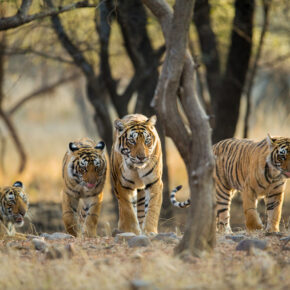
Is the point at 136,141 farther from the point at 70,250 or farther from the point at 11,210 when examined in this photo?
the point at 70,250

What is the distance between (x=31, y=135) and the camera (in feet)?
103

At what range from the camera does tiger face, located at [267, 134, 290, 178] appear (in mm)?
7508

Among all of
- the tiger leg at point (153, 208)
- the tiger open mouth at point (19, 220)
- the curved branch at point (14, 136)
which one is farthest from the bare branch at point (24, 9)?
the curved branch at point (14, 136)

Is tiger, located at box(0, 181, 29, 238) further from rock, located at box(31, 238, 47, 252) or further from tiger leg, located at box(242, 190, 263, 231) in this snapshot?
tiger leg, located at box(242, 190, 263, 231)

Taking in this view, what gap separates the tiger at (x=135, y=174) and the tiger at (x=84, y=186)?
0.25 metres

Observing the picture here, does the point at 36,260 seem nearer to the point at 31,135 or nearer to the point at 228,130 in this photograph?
the point at 228,130

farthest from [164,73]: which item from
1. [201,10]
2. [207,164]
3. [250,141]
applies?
[201,10]

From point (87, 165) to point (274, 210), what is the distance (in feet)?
7.33

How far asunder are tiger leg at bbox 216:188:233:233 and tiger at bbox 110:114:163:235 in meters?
1.22

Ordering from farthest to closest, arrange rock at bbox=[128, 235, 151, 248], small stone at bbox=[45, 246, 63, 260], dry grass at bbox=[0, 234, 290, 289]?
rock at bbox=[128, 235, 151, 248]
small stone at bbox=[45, 246, 63, 260]
dry grass at bbox=[0, 234, 290, 289]

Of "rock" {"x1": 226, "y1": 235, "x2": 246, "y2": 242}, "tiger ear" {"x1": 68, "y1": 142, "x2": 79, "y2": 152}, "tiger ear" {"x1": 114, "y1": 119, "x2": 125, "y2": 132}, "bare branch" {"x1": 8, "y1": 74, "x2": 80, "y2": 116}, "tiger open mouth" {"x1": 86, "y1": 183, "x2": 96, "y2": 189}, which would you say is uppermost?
"bare branch" {"x1": 8, "y1": 74, "x2": 80, "y2": 116}

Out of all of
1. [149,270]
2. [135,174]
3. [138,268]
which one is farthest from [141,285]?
[135,174]

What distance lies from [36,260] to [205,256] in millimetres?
1392

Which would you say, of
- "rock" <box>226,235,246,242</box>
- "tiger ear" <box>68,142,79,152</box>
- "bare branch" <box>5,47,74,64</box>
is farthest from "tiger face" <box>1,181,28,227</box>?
"bare branch" <box>5,47,74,64</box>
